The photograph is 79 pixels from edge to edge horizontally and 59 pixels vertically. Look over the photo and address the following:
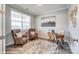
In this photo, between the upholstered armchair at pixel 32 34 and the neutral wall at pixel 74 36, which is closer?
the neutral wall at pixel 74 36

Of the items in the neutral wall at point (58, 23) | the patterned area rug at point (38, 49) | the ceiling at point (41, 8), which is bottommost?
the patterned area rug at point (38, 49)

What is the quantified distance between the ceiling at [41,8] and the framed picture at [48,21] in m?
0.14

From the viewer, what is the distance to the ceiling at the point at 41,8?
1870mm

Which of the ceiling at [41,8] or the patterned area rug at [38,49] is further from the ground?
the ceiling at [41,8]

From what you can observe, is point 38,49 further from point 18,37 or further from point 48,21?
point 48,21

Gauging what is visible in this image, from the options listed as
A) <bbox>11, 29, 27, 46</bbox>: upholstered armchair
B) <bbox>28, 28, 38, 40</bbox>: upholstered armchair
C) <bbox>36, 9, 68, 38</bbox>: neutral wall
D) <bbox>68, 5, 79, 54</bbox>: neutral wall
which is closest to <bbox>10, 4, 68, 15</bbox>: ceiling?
<bbox>36, 9, 68, 38</bbox>: neutral wall

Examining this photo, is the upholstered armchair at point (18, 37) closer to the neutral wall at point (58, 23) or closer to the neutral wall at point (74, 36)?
the neutral wall at point (58, 23)

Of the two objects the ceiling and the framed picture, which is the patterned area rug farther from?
the ceiling

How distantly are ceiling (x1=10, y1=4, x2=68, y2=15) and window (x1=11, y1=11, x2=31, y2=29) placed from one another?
149 millimetres

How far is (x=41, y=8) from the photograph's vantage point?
1909 millimetres

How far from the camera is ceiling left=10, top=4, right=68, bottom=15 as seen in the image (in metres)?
1.87

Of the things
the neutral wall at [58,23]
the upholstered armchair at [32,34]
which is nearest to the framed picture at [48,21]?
the neutral wall at [58,23]

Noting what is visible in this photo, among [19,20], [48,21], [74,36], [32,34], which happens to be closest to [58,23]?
[48,21]
